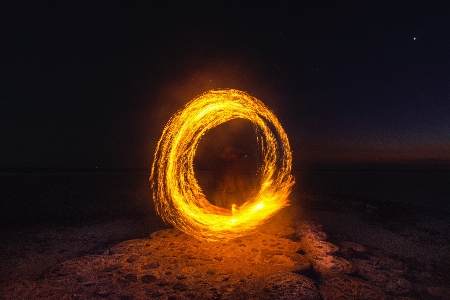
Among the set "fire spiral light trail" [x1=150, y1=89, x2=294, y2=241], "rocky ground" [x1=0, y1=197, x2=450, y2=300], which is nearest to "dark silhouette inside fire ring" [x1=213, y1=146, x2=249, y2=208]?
"fire spiral light trail" [x1=150, y1=89, x2=294, y2=241]

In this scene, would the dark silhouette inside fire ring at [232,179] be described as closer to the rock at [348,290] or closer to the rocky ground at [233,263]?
the rocky ground at [233,263]

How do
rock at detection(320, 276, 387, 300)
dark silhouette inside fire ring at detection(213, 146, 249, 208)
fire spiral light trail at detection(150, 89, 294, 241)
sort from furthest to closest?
1. dark silhouette inside fire ring at detection(213, 146, 249, 208)
2. fire spiral light trail at detection(150, 89, 294, 241)
3. rock at detection(320, 276, 387, 300)

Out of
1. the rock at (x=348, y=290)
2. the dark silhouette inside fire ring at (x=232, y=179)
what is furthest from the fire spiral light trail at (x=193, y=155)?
the rock at (x=348, y=290)

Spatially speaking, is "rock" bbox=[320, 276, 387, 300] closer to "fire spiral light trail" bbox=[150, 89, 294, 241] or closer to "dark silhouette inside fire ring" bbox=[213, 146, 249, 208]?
"fire spiral light trail" bbox=[150, 89, 294, 241]

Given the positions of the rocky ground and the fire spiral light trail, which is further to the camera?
the fire spiral light trail

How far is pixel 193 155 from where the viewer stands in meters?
8.02

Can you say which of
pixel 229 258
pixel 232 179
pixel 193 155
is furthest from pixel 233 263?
pixel 193 155

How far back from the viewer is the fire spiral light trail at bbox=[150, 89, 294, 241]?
7.18 m

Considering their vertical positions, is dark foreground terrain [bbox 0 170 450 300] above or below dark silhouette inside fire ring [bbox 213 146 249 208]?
below

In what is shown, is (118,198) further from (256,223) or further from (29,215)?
(256,223)

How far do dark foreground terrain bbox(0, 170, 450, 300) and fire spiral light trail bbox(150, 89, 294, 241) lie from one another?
0.54 meters

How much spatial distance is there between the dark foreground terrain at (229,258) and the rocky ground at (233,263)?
0.02 meters

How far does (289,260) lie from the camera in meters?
5.45

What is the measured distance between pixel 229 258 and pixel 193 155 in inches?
125
